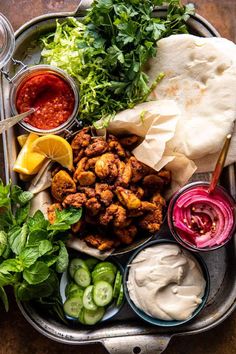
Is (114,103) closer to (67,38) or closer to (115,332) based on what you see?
(67,38)

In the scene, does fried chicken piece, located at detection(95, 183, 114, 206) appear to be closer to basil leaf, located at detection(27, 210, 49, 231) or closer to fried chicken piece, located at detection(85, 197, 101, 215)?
fried chicken piece, located at detection(85, 197, 101, 215)

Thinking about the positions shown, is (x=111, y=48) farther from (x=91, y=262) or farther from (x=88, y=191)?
(x=91, y=262)

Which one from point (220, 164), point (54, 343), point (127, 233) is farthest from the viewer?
point (54, 343)

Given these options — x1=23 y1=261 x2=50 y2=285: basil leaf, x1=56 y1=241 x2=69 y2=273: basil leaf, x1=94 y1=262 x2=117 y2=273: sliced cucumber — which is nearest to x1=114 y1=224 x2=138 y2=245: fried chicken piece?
x1=94 y1=262 x2=117 y2=273: sliced cucumber

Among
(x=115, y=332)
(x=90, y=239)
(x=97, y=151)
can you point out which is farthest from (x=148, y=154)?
(x=115, y=332)

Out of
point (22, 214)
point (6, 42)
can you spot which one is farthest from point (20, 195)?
point (6, 42)

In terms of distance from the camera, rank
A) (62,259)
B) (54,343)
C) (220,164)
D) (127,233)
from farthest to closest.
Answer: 1. (54,343)
2. (127,233)
3. (62,259)
4. (220,164)

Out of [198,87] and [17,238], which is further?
[198,87]
